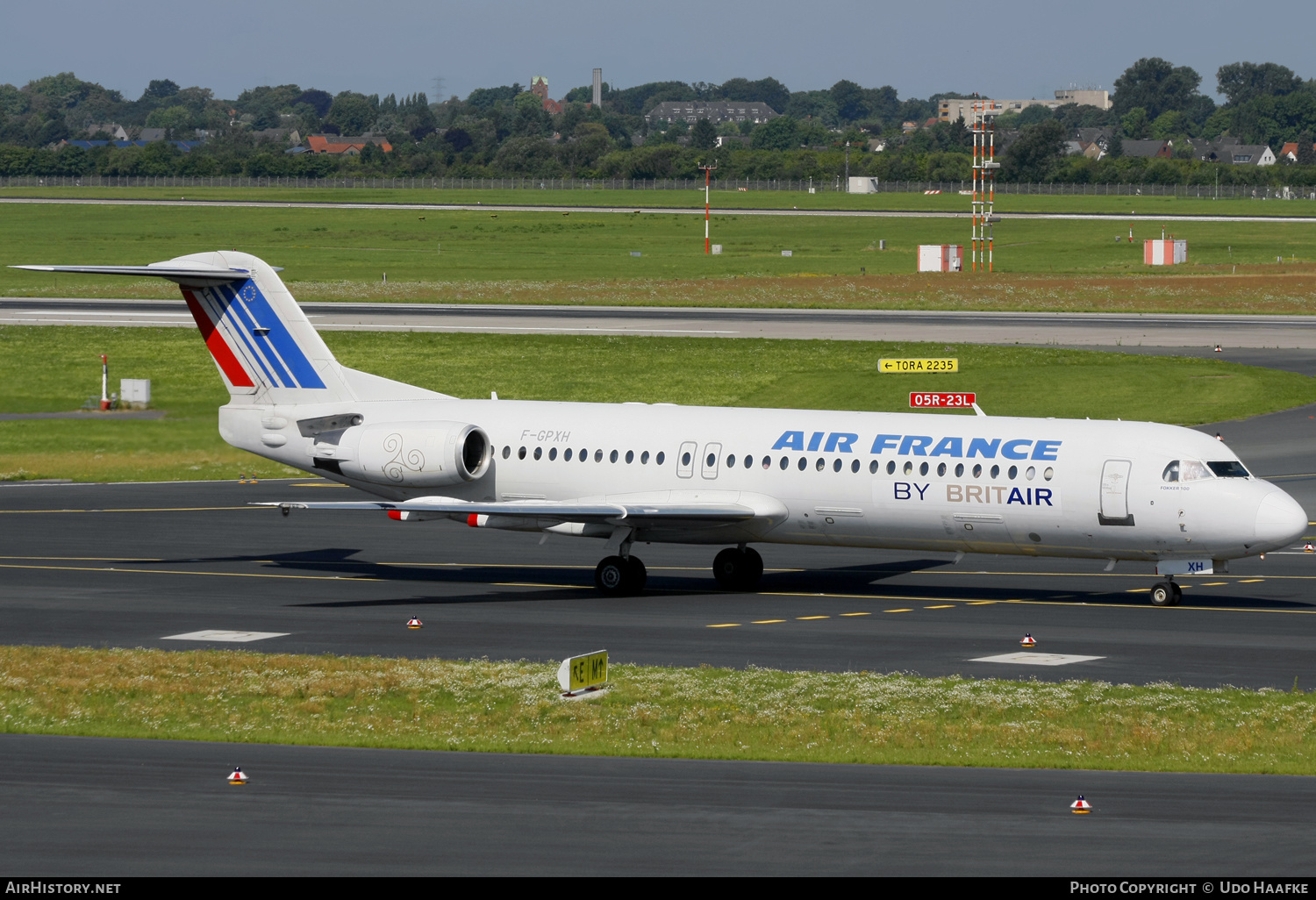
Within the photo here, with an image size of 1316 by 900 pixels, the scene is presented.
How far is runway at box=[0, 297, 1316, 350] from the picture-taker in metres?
80.4

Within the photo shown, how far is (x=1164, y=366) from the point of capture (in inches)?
2729

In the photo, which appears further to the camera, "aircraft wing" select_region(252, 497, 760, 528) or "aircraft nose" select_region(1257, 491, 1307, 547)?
"aircraft wing" select_region(252, 497, 760, 528)

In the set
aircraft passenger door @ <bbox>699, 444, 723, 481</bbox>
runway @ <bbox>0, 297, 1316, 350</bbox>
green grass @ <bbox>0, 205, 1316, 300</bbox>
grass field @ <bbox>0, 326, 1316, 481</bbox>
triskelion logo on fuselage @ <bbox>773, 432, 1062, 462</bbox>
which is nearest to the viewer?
triskelion logo on fuselage @ <bbox>773, 432, 1062, 462</bbox>

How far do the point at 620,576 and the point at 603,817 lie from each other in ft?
57.0

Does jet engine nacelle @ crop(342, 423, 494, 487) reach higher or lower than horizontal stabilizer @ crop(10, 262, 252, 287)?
lower

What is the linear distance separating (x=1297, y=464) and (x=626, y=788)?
125 feet

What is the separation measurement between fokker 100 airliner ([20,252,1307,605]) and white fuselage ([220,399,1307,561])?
0.12 ft

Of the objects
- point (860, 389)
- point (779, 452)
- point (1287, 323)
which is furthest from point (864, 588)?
point (1287, 323)

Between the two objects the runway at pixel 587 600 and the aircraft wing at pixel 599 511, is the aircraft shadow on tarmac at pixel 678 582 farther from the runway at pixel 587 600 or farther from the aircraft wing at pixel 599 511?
the aircraft wing at pixel 599 511

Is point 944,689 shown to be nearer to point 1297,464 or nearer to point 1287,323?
point 1297,464

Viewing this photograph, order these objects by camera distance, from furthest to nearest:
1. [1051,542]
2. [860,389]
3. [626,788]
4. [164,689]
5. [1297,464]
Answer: [860,389] → [1297,464] → [1051,542] → [164,689] → [626,788]

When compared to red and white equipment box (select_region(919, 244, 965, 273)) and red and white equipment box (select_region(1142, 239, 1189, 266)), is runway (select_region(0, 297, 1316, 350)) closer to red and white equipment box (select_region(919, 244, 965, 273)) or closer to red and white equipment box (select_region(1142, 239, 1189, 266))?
red and white equipment box (select_region(919, 244, 965, 273))

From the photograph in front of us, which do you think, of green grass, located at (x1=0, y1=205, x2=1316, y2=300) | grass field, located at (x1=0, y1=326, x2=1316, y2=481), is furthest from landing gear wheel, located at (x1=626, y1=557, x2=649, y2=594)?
green grass, located at (x1=0, y1=205, x2=1316, y2=300)

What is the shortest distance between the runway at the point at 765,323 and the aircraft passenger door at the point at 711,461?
43033mm
